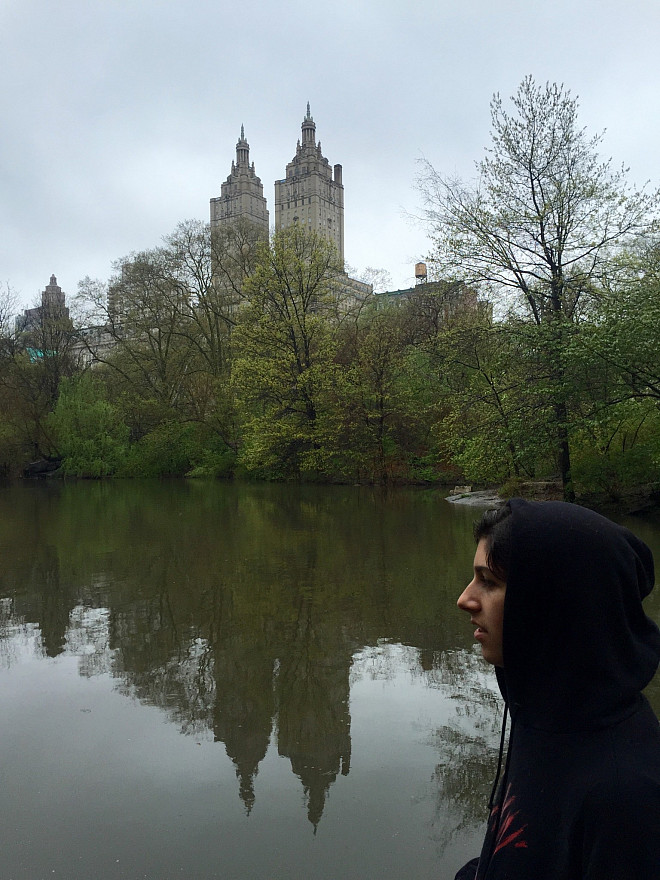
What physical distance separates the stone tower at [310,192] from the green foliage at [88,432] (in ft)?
282

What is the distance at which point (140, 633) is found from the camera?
653 cm

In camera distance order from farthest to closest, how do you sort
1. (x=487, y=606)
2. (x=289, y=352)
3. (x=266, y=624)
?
(x=289, y=352)
(x=266, y=624)
(x=487, y=606)

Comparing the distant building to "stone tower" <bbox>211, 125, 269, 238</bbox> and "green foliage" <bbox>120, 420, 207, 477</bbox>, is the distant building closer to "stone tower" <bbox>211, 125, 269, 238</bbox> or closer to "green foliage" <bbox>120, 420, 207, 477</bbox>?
"green foliage" <bbox>120, 420, 207, 477</bbox>

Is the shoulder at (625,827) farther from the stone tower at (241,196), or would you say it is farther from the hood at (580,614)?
the stone tower at (241,196)

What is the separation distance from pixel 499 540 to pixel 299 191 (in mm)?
129785

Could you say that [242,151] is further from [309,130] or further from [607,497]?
[607,497]

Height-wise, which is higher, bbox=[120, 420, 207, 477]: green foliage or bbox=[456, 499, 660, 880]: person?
bbox=[120, 420, 207, 477]: green foliage

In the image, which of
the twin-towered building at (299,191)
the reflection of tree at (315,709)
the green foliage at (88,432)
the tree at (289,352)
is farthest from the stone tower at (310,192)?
the reflection of tree at (315,709)

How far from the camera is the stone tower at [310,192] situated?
12062cm

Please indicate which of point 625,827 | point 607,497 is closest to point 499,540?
point 625,827

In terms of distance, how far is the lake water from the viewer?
3.04 metres

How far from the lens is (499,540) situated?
131cm

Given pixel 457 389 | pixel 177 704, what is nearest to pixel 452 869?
pixel 177 704

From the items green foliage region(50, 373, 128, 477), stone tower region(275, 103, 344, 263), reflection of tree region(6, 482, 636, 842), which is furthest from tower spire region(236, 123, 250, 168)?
reflection of tree region(6, 482, 636, 842)
